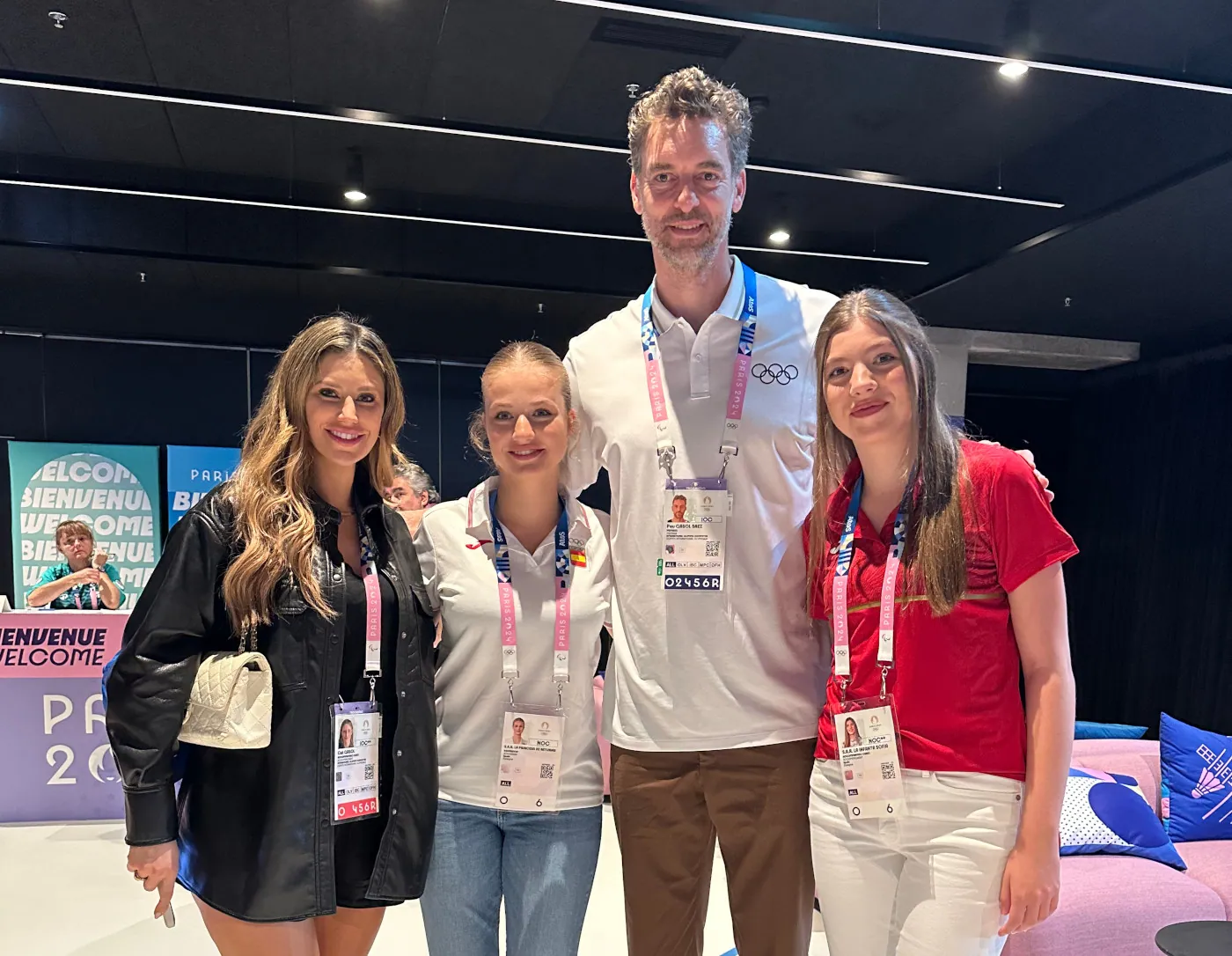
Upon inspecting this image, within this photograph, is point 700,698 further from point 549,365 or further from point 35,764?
point 35,764

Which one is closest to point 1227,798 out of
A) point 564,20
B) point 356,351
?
point 356,351

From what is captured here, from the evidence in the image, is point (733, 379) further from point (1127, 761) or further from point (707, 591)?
point (1127, 761)

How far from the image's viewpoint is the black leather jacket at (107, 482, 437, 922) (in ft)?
5.41

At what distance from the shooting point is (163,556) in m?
1.72

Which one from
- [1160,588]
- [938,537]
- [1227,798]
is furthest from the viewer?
[1160,588]

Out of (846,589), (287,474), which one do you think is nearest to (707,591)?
(846,589)

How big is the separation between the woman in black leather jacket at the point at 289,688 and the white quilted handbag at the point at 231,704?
0.03 meters

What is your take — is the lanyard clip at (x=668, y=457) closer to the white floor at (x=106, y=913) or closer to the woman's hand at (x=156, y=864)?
the woman's hand at (x=156, y=864)

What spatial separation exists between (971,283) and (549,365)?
570 cm

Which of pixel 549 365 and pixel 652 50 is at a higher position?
pixel 652 50

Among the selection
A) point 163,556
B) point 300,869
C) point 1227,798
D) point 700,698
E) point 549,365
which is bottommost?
point 1227,798

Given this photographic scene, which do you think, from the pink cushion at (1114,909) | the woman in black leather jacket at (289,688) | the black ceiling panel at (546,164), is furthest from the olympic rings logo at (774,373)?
the pink cushion at (1114,909)

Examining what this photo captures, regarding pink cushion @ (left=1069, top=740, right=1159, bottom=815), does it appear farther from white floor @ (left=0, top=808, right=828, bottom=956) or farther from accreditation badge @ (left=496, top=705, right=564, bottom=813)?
accreditation badge @ (left=496, top=705, right=564, bottom=813)

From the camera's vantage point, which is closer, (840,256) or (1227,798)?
(1227,798)
